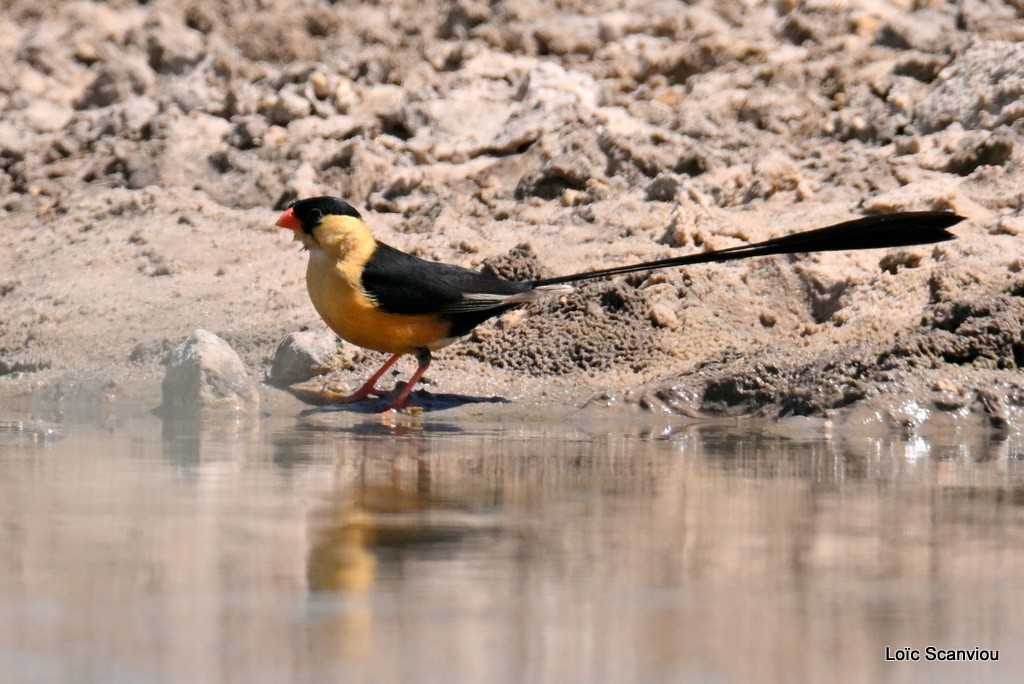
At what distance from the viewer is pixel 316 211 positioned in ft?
22.4

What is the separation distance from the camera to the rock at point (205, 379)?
6641 millimetres

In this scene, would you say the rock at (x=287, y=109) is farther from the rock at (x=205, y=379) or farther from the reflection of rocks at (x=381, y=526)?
the reflection of rocks at (x=381, y=526)

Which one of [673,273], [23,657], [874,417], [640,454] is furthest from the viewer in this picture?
[673,273]

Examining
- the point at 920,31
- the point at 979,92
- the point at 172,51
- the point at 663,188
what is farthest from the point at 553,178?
the point at 172,51

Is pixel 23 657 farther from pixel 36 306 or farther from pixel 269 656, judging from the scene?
pixel 36 306

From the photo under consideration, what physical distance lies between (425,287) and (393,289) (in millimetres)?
149

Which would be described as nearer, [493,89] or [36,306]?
[36,306]

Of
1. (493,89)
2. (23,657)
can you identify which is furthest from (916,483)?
(493,89)

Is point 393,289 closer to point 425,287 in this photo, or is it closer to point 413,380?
point 425,287

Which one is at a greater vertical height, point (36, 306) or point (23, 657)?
point (36, 306)

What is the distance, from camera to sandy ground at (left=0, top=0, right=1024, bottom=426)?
23.2 ft

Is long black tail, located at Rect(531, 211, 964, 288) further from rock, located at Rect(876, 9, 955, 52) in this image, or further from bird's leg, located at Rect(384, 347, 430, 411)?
rock, located at Rect(876, 9, 955, 52)

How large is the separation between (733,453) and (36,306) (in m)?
4.27

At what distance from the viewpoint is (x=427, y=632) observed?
8.84 feet
